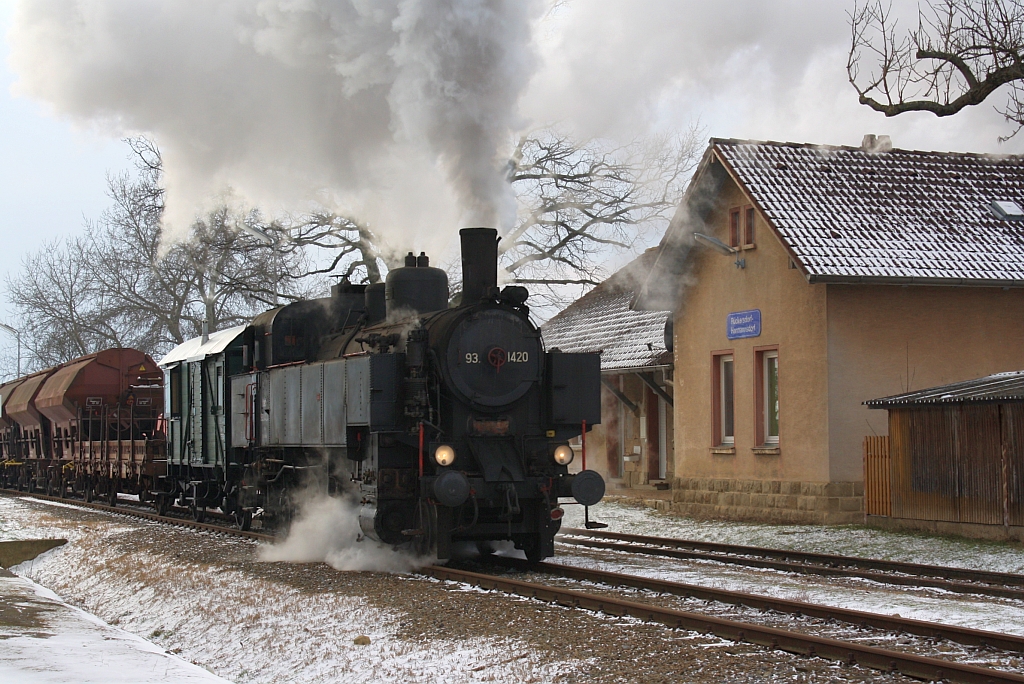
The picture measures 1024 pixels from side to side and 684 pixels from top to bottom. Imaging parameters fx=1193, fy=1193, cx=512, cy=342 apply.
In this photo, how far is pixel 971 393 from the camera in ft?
47.8

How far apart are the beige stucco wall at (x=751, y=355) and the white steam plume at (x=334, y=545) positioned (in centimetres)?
738

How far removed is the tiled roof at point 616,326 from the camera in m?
23.6

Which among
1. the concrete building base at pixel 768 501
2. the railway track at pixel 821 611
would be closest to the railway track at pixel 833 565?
the railway track at pixel 821 611

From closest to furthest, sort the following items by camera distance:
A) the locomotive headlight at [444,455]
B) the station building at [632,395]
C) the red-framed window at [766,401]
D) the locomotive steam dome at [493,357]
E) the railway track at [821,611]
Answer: the railway track at [821,611]
the locomotive headlight at [444,455]
the locomotive steam dome at [493,357]
the red-framed window at [766,401]
the station building at [632,395]

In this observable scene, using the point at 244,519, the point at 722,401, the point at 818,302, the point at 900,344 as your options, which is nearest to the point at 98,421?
the point at 244,519

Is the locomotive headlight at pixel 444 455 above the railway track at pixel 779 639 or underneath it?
above

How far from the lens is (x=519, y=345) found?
12.3 meters

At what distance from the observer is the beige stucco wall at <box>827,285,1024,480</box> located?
17.1 m

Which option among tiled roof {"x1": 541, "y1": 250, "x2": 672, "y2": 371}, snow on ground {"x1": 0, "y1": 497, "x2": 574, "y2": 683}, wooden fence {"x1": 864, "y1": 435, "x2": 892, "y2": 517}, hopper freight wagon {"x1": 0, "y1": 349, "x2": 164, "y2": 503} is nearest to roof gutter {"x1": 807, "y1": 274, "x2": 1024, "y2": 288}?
wooden fence {"x1": 864, "y1": 435, "x2": 892, "y2": 517}

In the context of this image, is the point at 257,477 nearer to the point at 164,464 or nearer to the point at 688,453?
the point at 164,464

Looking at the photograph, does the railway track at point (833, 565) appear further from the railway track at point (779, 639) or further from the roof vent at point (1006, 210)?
the roof vent at point (1006, 210)

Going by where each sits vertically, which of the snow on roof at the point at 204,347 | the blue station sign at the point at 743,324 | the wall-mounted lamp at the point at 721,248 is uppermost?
the wall-mounted lamp at the point at 721,248

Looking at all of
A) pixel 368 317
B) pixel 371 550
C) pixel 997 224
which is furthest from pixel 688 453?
pixel 371 550

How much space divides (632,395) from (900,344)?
8805 mm
